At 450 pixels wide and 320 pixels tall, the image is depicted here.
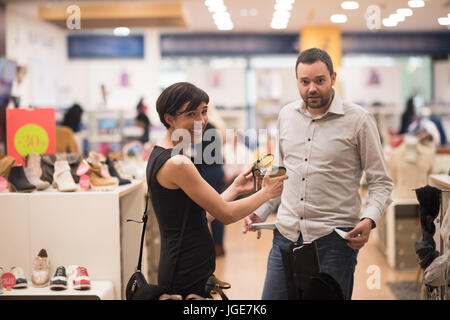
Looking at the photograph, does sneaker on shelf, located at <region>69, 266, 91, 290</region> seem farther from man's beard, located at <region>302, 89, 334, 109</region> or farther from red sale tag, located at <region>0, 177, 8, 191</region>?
man's beard, located at <region>302, 89, 334, 109</region>

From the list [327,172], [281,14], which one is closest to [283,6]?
[281,14]

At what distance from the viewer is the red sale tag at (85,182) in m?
2.75

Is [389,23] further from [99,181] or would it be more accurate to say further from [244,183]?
[99,181]

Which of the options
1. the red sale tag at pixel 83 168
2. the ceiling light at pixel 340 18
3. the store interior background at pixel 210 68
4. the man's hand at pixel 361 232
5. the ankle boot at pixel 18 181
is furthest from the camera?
the store interior background at pixel 210 68

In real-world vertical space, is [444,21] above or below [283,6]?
below

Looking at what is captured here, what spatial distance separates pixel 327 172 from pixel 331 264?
14.2 inches

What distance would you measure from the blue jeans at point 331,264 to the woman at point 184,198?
1.43ft

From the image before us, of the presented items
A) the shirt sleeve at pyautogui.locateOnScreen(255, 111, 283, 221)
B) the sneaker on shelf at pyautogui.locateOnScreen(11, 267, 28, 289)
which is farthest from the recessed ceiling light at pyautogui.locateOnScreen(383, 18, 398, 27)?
the sneaker on shelf at pyautogui.locateOnScreen(11, 267, 28, 289)

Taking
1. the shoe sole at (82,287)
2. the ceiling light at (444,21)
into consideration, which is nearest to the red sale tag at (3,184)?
the shoe sole at (82,287)

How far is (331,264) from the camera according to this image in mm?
2021

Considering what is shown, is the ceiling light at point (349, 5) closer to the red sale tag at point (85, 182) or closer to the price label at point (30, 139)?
the red sale tag at point (85, 182)

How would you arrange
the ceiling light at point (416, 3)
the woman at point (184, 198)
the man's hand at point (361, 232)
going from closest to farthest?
the woman at point (184, 198)
the man's hand at point (361, 232)
the ceiling light at point (416, 3)

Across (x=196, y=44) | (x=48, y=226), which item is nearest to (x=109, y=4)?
(x=196, y=44)

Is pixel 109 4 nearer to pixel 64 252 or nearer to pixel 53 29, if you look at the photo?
pixel 53 29
